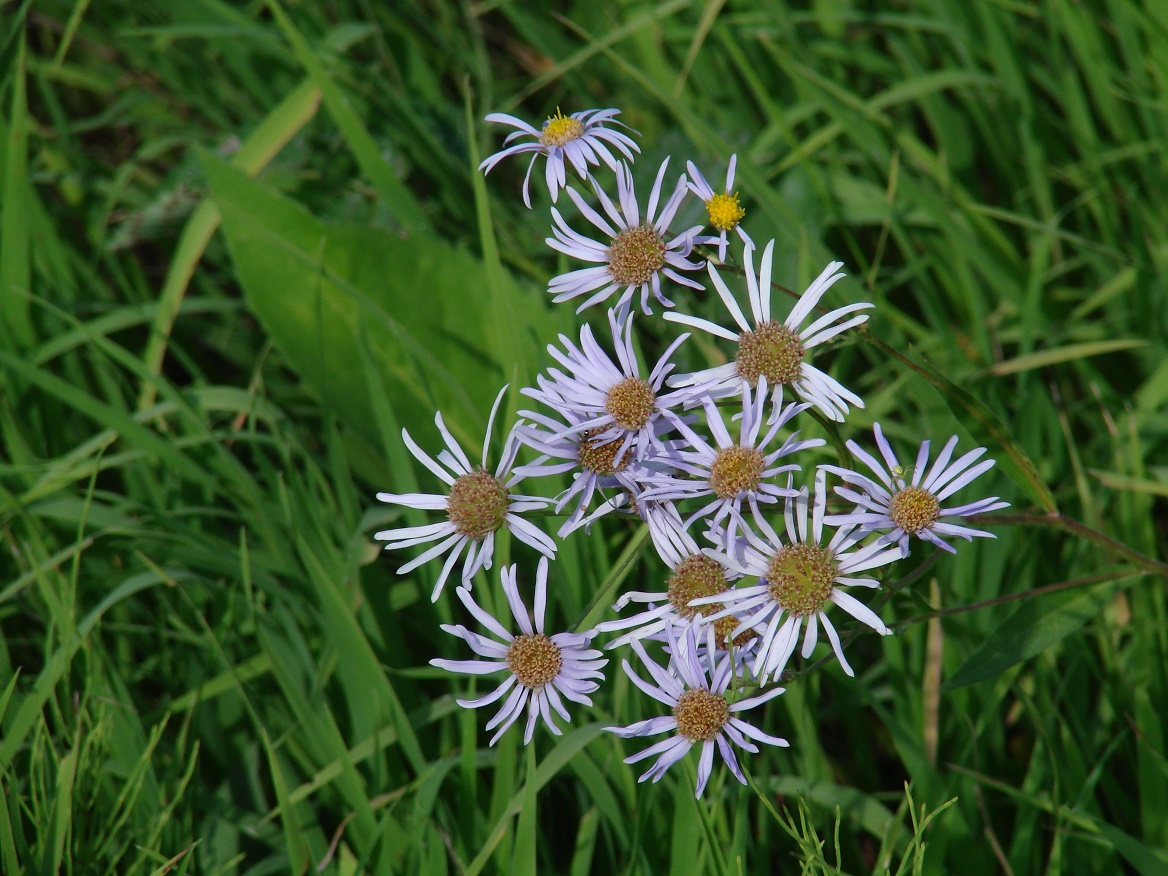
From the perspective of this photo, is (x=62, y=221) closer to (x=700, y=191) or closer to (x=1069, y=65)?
(x=700, y=191)

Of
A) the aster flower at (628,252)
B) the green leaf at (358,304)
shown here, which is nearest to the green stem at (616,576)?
the aster flower at (628,252)

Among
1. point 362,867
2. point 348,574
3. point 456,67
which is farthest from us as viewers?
point 456,67

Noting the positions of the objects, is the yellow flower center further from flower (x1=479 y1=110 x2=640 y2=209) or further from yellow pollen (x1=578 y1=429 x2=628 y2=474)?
flower (x1=479 y1=110 x2=640 y2=209)

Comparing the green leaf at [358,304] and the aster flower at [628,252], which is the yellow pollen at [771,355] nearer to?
the aster flower at [628,252]

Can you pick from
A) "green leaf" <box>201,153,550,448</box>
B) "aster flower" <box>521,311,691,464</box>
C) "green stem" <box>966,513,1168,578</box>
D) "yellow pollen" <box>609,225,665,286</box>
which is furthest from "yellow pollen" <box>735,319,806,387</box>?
"green leaf" <box>201,153,550,448</box>

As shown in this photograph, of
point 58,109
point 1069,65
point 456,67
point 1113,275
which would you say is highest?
point 1069,65

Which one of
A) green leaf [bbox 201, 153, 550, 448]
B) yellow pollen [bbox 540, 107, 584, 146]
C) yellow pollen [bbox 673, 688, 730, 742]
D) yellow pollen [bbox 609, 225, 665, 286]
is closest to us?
yellow pollen [bbox 673, 688, 730, 742]

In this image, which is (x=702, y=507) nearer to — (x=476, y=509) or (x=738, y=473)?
(x=738, y=473)

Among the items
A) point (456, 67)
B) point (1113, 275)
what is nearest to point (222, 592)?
point (456, 67)
